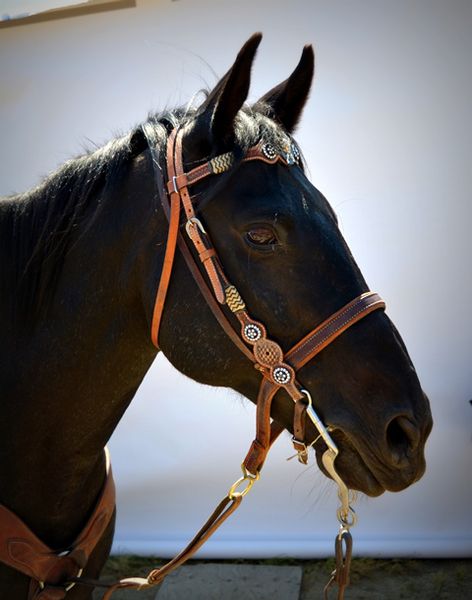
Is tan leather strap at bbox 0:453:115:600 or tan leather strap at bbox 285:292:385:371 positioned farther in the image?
tan leather strap at bbox 0:453:115:600

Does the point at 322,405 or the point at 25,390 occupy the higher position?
the point at 25,390

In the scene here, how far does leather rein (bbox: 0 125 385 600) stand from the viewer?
1.71 meters

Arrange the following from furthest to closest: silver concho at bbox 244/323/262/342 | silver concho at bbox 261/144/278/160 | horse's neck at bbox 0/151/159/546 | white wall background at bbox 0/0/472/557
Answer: white wall background at bbox 0/0/472/557
horse's neck at bbox 0/151/159/546
silver concho at bbox 261/144/278/160
silver concho at bbox 244/323/262/342

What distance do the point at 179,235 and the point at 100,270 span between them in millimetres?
268

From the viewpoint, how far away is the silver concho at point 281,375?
5.64 ft

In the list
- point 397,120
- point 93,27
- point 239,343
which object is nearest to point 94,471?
point 239,343

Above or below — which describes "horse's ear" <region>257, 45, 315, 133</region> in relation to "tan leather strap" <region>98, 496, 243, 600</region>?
above

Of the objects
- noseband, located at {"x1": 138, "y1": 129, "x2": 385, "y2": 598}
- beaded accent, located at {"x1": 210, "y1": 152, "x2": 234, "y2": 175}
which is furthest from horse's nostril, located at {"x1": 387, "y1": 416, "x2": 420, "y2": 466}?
beaded accent, located at {"x1": 210, "y1": 152, "x2": 234, "y2": 175}

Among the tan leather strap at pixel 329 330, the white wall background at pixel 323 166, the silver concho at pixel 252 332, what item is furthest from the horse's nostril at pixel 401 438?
the white wall background at pixel 323 166

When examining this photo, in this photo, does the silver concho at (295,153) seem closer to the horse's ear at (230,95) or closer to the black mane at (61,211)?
the black mane at (61,211)

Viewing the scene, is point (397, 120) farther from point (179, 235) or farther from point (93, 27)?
point (179, 235)

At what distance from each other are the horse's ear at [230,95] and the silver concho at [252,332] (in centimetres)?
49

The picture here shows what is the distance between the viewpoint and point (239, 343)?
1.76 meters

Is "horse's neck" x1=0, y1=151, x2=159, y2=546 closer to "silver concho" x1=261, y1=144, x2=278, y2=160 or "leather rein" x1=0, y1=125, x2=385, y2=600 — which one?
"leather rein" x1=0, y1=125, x2=385, y2=600
